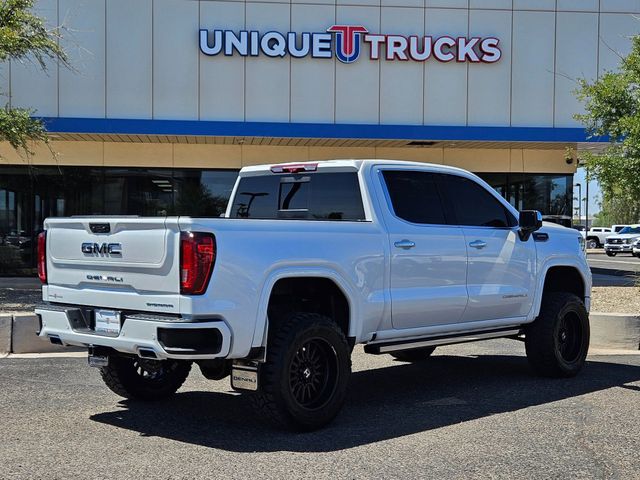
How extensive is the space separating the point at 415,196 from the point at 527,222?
136cm

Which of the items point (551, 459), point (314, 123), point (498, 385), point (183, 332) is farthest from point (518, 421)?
point (314, 123)

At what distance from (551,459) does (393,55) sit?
1445cm

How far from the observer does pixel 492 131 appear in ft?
60.4

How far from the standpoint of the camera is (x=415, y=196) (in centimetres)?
707

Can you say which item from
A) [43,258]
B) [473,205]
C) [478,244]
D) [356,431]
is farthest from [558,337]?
[43,258]

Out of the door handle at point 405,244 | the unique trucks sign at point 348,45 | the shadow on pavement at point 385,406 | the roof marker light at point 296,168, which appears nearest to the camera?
the shadow on pavement at point 385,406

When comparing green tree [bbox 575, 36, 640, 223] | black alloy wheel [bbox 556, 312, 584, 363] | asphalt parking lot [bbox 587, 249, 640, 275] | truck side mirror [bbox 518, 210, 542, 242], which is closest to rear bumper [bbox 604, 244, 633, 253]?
asphalt parking lot [bbox 587, 249, 640, 275]

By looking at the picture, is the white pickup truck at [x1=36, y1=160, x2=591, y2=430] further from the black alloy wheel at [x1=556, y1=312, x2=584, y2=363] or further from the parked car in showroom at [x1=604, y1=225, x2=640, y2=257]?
the parked car in showroom at [x1=604, y1=225, x2=640, y2=257]

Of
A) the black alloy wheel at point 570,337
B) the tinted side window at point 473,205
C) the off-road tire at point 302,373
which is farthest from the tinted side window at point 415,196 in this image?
the black alloy wheel at point 570,337

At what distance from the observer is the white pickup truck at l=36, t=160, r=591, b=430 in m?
5.34

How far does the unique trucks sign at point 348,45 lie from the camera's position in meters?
18.0


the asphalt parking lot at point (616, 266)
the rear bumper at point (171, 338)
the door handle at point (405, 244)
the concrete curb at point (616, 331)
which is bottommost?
the asphalt parking lot at point (616, 266)

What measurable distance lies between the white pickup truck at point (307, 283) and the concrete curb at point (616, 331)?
227cm

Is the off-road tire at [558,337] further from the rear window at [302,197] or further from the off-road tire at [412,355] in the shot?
the rear window at [302,197]
